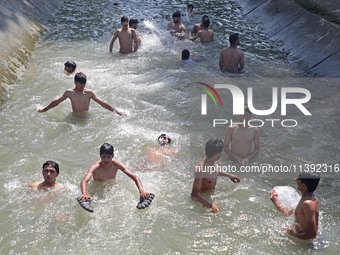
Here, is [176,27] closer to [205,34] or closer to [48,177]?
[205,34]

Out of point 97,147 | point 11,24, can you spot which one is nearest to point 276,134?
point 97,147

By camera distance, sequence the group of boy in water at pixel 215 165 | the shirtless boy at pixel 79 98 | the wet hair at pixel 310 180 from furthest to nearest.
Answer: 1. the shirtless boy at pixel 79 98
2. the group of boy in water at pixel 215 165
3. the wet hair at pixel 310 180

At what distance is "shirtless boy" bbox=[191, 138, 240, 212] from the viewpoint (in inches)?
238

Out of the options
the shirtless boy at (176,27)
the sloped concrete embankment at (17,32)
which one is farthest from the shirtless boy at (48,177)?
the shirtless boy at (176,27)

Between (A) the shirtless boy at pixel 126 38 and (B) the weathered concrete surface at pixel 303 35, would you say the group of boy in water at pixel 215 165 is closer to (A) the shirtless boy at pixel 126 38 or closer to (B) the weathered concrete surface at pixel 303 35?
(B) the weathered concrete surface at pixel 303 35

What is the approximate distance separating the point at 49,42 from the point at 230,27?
611cm

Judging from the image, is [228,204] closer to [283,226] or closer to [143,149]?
[283,226]

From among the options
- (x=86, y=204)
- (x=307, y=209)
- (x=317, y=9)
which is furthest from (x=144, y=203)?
(x=317, y=9)

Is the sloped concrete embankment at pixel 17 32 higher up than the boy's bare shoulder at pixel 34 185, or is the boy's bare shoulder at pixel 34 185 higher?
the boy's bare shoulder at pixel 34 185

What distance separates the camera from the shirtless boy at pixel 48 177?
6.36 m

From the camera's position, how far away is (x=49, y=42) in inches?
528

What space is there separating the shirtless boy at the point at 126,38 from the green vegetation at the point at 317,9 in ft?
18.0

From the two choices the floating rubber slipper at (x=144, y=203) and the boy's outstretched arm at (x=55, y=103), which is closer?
the floating rubber slipper at (x=144, y=203)

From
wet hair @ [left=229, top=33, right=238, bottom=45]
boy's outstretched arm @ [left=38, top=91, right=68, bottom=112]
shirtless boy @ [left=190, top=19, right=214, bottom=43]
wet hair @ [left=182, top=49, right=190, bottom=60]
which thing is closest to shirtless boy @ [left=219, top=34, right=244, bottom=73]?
wet hair @ [left=229, top=33, right=238, bottom=45]
